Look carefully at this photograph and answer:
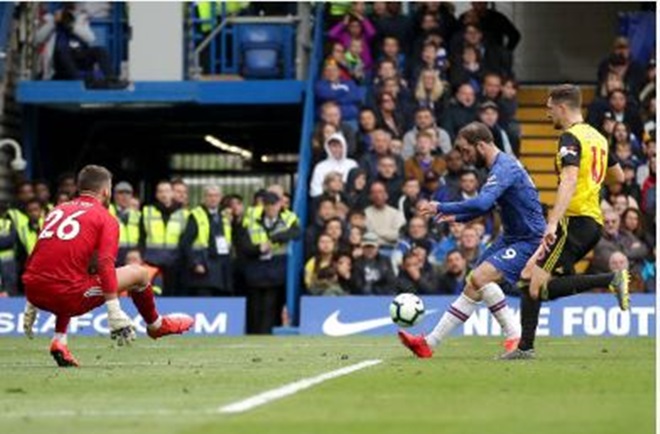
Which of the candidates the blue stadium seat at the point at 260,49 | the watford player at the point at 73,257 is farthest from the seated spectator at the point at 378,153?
the watford player at the point at 73,257

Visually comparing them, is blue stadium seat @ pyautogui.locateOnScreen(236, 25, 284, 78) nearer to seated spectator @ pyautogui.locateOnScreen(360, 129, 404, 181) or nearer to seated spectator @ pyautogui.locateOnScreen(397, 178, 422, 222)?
seated spectator @ pyautogui.locateOnScreen(360, 129, 404, 181)

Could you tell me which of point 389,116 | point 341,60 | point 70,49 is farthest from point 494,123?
point 70,49

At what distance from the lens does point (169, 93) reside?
1101 inches

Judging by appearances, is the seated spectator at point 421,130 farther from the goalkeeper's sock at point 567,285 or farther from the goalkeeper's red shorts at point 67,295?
the goalkeeper's red shorts at point 67,295

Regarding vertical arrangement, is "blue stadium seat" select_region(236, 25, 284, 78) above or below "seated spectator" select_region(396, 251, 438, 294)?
above

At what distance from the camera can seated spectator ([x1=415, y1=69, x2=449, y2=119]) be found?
26453mm

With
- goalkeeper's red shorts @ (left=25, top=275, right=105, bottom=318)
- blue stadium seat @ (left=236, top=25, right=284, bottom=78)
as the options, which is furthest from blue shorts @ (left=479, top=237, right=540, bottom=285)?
blue stadium seat @ (left=236, top=25, right=284, bottom=78)

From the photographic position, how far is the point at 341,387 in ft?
41.0

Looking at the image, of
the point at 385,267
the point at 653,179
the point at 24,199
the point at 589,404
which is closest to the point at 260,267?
the point at 385,267

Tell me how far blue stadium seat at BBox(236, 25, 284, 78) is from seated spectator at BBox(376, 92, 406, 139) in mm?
2716

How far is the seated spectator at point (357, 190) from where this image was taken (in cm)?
2511

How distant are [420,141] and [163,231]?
342cm

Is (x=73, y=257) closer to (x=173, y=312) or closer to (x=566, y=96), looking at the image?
(x=566, y=96)

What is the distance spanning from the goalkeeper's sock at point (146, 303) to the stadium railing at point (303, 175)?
7.80 m
